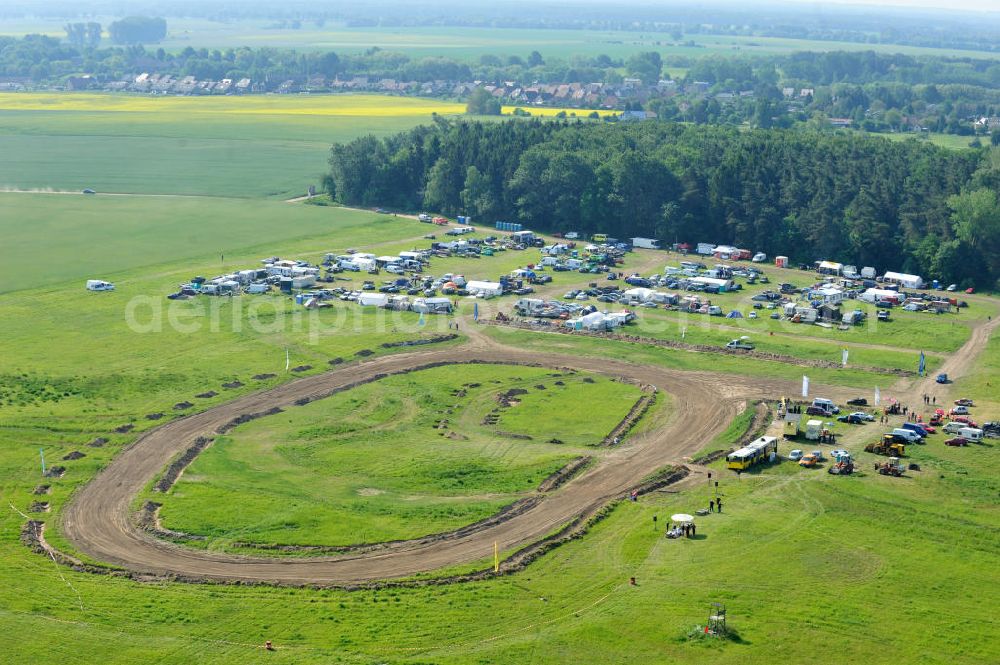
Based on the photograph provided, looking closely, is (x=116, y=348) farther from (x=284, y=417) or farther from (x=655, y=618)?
(x=655, y=618)

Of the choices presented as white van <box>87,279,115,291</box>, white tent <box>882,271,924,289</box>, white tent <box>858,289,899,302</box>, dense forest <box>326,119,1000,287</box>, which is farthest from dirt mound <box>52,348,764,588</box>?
dense forest <box>326,119,1000,287</box>

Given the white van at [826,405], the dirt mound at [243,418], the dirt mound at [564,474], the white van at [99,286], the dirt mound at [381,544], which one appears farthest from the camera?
the white van at [99,286]

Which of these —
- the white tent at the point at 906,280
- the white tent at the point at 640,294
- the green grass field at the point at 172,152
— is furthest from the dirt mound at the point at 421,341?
the green grass field at the point at 172,152

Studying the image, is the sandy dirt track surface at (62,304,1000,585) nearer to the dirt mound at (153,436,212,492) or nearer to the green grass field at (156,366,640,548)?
the dirt mound at (153,436,212,492)

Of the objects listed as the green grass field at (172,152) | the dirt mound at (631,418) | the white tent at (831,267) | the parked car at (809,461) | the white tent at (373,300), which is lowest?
the dirt mound at (631,418)

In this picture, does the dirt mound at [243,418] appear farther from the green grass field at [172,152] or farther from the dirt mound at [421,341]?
the green grass field at [172,152]

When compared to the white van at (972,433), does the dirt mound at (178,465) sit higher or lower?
lower

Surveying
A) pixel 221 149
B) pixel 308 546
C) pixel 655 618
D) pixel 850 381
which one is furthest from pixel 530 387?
pixel 221 149

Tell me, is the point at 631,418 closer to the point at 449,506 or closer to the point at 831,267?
the point at 449,506

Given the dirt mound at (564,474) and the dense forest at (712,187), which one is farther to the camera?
the dense forest at (712,187)
